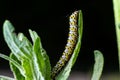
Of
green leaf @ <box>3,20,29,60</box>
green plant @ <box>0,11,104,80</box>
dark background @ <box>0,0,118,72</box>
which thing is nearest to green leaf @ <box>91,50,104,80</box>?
green plant @ <box>0,11,104,80</box>

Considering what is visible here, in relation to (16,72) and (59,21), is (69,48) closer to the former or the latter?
(16,72)

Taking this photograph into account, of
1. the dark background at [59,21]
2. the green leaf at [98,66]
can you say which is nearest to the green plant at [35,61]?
the green leaf at [98,66]

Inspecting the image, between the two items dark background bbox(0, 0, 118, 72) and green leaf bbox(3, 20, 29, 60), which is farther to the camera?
dark background bbox(0, 0, 118, 72)

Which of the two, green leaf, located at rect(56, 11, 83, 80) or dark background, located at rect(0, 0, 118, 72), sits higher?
dark background, located at rect(0, 0, 118, 72)

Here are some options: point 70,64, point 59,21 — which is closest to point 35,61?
point 70,64

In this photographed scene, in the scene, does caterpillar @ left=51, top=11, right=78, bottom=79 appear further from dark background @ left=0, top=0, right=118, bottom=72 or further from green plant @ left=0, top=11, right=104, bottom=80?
dark background @ left=0, top=0, right=118, bottom=72

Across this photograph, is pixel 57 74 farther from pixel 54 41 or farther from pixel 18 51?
pixel 54 41

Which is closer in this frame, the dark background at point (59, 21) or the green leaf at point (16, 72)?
the green leaf at point (16, 72)

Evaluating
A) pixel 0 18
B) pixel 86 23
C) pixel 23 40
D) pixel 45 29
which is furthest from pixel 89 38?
pixel 23 40

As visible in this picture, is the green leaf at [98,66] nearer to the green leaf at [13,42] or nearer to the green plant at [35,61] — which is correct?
the green plant at [35,61]

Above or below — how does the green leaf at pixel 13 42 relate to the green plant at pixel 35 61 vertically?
above
